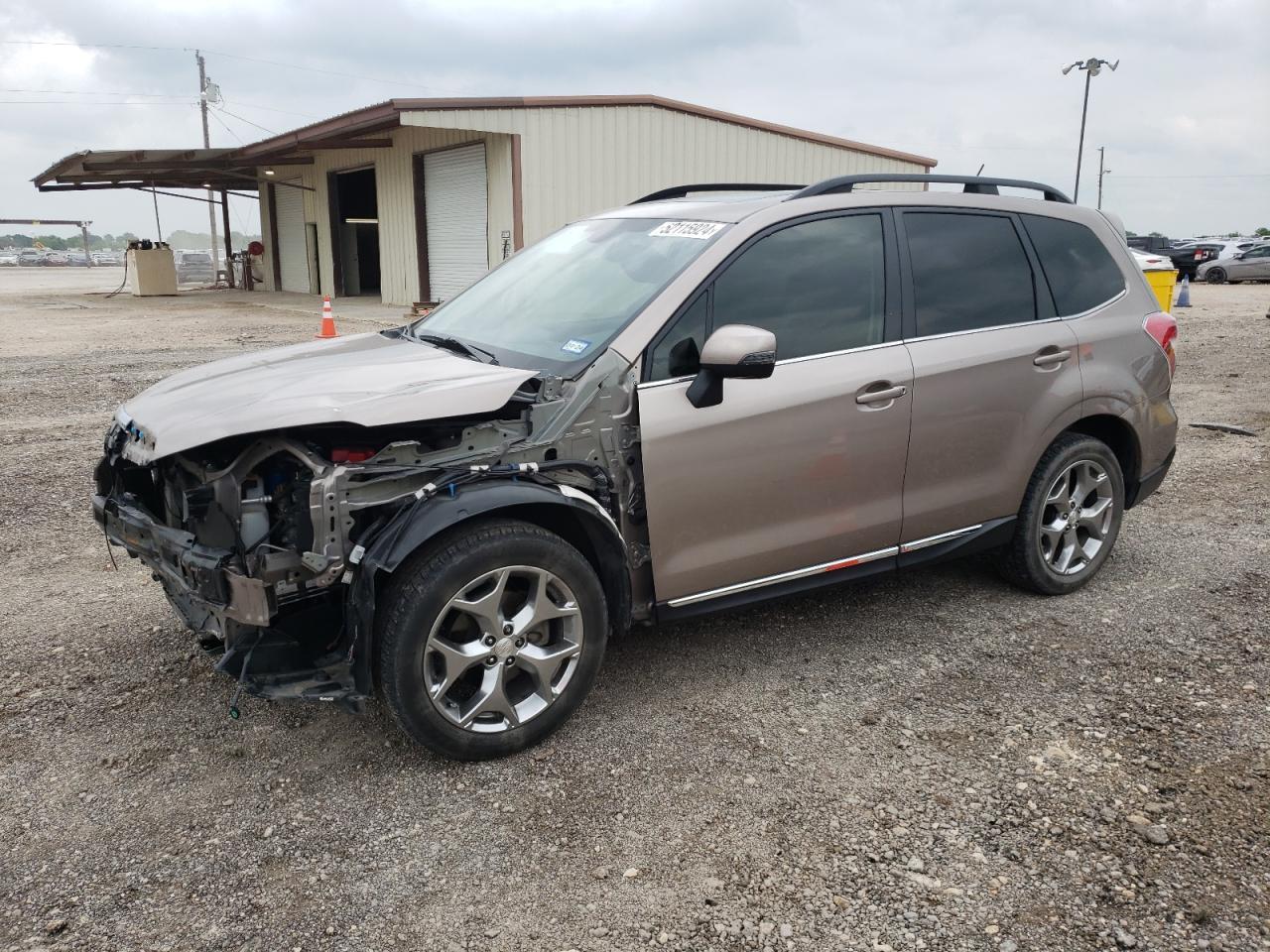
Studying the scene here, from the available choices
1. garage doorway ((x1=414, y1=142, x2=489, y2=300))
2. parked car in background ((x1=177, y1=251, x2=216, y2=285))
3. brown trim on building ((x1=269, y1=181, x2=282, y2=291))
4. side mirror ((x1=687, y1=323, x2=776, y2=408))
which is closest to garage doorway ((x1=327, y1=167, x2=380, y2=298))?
brown trim on building ((x1=269, y1=181, x2=282, y2=291))

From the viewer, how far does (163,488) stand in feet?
11.2

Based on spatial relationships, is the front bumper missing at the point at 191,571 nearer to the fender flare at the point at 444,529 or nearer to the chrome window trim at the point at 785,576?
Result: the fender flare at the point at 444,529

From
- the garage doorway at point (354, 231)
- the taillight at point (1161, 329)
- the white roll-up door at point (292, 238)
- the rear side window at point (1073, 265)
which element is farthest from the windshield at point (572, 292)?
the white roll-up door at point (292, 238)

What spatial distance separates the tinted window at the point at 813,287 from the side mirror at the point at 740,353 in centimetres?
26

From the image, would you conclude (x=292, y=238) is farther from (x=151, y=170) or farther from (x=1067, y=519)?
(x=1067, y=519)

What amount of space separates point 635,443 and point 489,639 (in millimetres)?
812

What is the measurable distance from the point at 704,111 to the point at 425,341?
56.5ft

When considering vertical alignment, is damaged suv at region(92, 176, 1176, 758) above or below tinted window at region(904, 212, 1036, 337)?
below

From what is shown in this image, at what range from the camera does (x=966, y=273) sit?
413 cm

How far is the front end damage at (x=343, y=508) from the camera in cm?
288

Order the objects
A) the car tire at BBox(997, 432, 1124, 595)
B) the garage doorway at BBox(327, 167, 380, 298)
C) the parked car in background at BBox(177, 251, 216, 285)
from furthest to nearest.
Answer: the parked car in background at BBox(177, 251, 216, 285)
the garage doorway at BBox(327, 167, 380, 298)
the car tire at BBox(997, 432, 1124, 595)

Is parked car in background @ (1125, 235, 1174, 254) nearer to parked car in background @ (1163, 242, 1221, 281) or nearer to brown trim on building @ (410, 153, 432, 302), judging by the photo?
parked car in background @ (1163, 242, 1221, 281)

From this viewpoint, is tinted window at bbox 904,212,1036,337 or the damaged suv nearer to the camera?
the damaged suv

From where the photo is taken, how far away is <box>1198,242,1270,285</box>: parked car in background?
3200 centimetres
